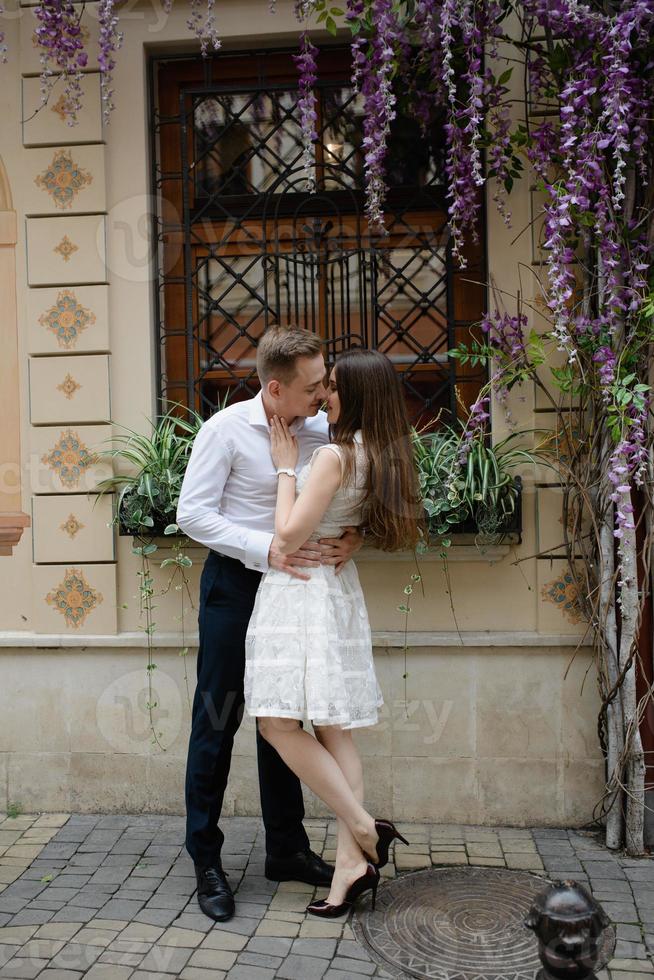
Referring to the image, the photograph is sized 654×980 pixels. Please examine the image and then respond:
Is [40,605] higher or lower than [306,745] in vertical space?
higher

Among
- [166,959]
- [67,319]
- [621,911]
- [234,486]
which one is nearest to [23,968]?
[166,959]

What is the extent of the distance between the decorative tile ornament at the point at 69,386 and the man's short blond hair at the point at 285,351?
155cm

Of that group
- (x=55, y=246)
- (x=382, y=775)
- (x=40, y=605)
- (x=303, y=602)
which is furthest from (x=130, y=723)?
(x=55, y=246)

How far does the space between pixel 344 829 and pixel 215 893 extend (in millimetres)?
594

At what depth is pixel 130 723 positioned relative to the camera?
4.84 m

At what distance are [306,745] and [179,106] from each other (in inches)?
133

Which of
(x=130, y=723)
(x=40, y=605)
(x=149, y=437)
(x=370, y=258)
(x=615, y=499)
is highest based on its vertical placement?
(x=370, y=258)

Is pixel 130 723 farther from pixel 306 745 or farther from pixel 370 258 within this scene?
pixel 370 258

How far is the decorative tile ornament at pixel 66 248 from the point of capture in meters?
4.86

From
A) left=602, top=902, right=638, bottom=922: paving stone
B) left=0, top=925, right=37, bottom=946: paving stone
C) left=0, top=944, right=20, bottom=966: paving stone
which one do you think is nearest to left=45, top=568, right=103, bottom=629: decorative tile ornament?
left=0, top=925, right=37, bottom=946: paving stone

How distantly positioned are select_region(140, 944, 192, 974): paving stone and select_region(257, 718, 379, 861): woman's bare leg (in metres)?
0.74

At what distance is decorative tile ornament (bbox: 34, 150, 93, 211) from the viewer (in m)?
4.83

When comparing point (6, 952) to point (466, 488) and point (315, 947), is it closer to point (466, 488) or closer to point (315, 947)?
point (315, 947)

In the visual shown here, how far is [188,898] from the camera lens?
3.87 meters
